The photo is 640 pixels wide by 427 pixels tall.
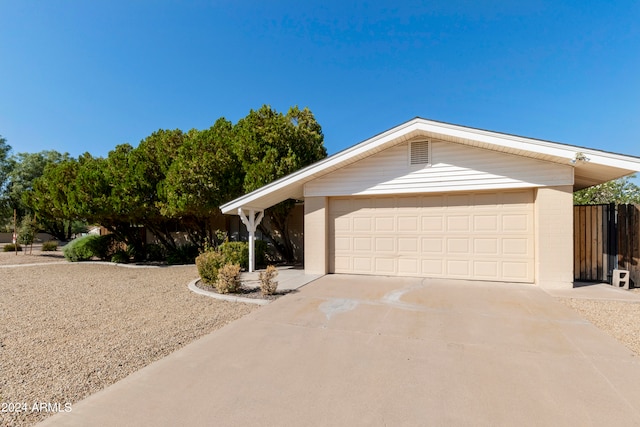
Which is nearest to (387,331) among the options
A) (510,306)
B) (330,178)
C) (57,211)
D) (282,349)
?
(282,349)

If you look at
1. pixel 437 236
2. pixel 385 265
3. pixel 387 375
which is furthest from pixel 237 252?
pixel 387 375

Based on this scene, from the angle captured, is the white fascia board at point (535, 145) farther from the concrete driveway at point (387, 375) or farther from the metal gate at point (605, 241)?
the concrete driveway at point (387, 375)

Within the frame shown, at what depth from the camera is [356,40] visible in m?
11.7

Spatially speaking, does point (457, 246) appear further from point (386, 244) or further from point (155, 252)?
point (155, 252)

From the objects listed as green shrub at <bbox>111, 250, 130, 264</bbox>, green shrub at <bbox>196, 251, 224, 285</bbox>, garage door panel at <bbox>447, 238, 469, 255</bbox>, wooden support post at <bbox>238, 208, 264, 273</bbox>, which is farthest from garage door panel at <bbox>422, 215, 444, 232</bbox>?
green shrub at <bbox>111, 250, 130, 264</bbox>

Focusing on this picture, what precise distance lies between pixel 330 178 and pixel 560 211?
591cm

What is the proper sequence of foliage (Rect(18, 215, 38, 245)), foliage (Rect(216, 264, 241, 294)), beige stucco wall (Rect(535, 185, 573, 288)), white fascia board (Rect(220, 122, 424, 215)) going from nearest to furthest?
foliage (Rect(216, 264, 241, 294)) → beige stucco wall (Rect(535, 185, 573, 288)) → white fascia board (Rect(220, 122, 424, 215)) → foliage (Rect(18, 215, 38, 245))

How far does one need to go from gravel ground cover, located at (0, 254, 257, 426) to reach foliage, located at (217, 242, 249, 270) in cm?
147

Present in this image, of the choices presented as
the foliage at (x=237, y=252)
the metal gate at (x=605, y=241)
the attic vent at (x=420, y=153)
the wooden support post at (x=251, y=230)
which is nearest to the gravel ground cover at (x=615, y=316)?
the metal gate at (x=605, y=241)

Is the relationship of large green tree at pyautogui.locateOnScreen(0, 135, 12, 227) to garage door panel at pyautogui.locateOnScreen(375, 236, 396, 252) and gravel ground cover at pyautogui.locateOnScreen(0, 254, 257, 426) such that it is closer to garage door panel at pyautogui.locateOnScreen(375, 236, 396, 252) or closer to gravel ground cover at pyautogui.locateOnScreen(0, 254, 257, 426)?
gravel ground cover at pyautogui.locateOnScreen(0, 254, 257, 426)

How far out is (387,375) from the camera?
10.3 feet

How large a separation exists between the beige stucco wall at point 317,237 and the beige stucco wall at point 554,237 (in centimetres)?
554

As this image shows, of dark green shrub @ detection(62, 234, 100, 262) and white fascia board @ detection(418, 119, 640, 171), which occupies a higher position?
white fascia board @ detection(418, 119, 640, 171)

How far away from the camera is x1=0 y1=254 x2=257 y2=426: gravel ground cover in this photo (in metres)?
2.95
